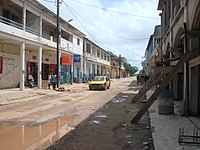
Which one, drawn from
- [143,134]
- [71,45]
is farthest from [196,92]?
[71,45]

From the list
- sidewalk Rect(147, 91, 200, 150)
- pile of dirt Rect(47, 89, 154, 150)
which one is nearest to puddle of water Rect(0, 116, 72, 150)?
pile of dirt Rect(47, 89, 154, 150)

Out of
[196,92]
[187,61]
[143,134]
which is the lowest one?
[143,134]

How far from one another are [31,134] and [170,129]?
419 cm

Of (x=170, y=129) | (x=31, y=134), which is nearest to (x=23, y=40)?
(x=31, y=134)

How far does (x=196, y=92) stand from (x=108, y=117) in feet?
12.1

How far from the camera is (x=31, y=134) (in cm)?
830

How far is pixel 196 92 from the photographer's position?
10656 millimetres

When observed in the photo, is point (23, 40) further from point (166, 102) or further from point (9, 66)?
point (166, 102)

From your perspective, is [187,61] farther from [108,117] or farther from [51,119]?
[51,119]

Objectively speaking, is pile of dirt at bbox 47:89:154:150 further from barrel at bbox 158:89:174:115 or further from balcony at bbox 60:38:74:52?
balcony at bbox 60:38:74:52

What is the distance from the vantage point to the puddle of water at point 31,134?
7090mm

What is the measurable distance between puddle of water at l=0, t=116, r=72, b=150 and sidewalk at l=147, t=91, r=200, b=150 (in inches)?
111

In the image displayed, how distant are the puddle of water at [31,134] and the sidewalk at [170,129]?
9.23ft

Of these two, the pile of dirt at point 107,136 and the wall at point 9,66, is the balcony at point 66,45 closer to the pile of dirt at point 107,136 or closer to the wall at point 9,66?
the wall at point 9,66
